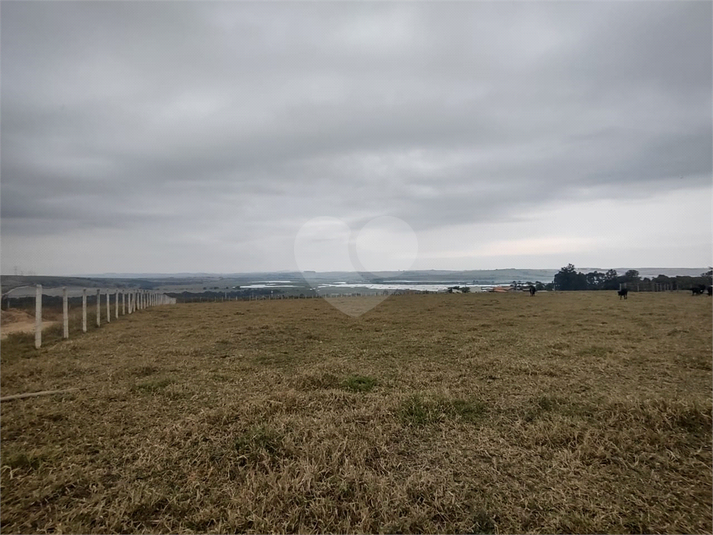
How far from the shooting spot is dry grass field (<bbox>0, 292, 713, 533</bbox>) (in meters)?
2.95

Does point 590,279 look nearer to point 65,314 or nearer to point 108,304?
point 108,304


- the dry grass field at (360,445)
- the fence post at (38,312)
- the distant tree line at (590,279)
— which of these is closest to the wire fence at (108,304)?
the fence post at (38,312)

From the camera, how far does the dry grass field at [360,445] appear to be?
295 cm

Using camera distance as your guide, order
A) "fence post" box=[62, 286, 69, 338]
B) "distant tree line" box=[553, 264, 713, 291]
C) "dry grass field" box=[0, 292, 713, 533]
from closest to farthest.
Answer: "dry grass field" box=[0, 292, 713, 533] < "fence post" box=[62, 286, 69, 338] < "distant tree line" box=[553, 264, 713, 291]

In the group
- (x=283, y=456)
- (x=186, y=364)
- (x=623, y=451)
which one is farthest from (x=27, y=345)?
(x=623, y=451)

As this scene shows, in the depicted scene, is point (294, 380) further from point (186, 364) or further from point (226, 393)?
point (186, 364)

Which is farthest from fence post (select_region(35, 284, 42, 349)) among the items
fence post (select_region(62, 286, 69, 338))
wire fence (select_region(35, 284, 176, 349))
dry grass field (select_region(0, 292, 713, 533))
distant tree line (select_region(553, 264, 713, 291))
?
distant tree line (select_region(553, 264, 713, 291))

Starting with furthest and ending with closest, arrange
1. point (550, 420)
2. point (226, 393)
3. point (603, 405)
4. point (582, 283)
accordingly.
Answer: point (582, 283) < point (226, 393) < point (603, 405) < point (550, 420)

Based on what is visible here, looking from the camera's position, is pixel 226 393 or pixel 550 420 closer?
pixel 550 420

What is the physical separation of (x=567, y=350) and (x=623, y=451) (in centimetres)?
570

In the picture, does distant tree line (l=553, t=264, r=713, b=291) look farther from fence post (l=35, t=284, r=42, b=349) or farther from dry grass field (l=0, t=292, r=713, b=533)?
fence post (l=35, t=284, r=42, b=349)

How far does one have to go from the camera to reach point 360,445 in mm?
3994

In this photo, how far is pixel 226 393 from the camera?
5.91m

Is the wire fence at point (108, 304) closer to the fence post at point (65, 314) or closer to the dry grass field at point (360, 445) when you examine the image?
the fence post at point (65, 314)
